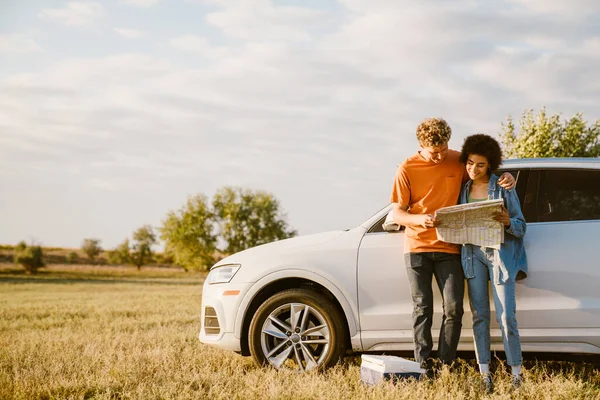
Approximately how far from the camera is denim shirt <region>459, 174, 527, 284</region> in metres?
4.66

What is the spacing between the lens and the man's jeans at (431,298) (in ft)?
15.8

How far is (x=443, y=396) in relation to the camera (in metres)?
4.39

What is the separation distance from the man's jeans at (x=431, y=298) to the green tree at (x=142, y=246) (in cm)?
7271

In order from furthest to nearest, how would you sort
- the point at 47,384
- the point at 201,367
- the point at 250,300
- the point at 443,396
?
the point at 201,367, the point at 250,300, the point at 47,384, the point at 443,396

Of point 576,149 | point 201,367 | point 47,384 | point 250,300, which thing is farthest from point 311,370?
point 576,149

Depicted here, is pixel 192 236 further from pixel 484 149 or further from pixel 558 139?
pixel 484 149

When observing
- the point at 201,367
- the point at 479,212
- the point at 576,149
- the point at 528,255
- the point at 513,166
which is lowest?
the point at 201,367

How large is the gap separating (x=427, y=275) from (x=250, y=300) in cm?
162

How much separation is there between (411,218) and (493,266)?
0.73m

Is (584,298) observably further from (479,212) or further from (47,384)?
(47,384)

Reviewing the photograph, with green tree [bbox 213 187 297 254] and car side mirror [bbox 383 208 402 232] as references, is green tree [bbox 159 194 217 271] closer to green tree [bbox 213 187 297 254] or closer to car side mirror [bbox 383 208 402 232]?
green tree [bbox 213 187 297 254]

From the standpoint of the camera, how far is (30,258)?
181 ft

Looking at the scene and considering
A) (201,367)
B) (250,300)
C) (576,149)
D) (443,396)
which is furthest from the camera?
(576,149)

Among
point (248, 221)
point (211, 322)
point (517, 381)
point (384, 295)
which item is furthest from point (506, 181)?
point (248, 221)
